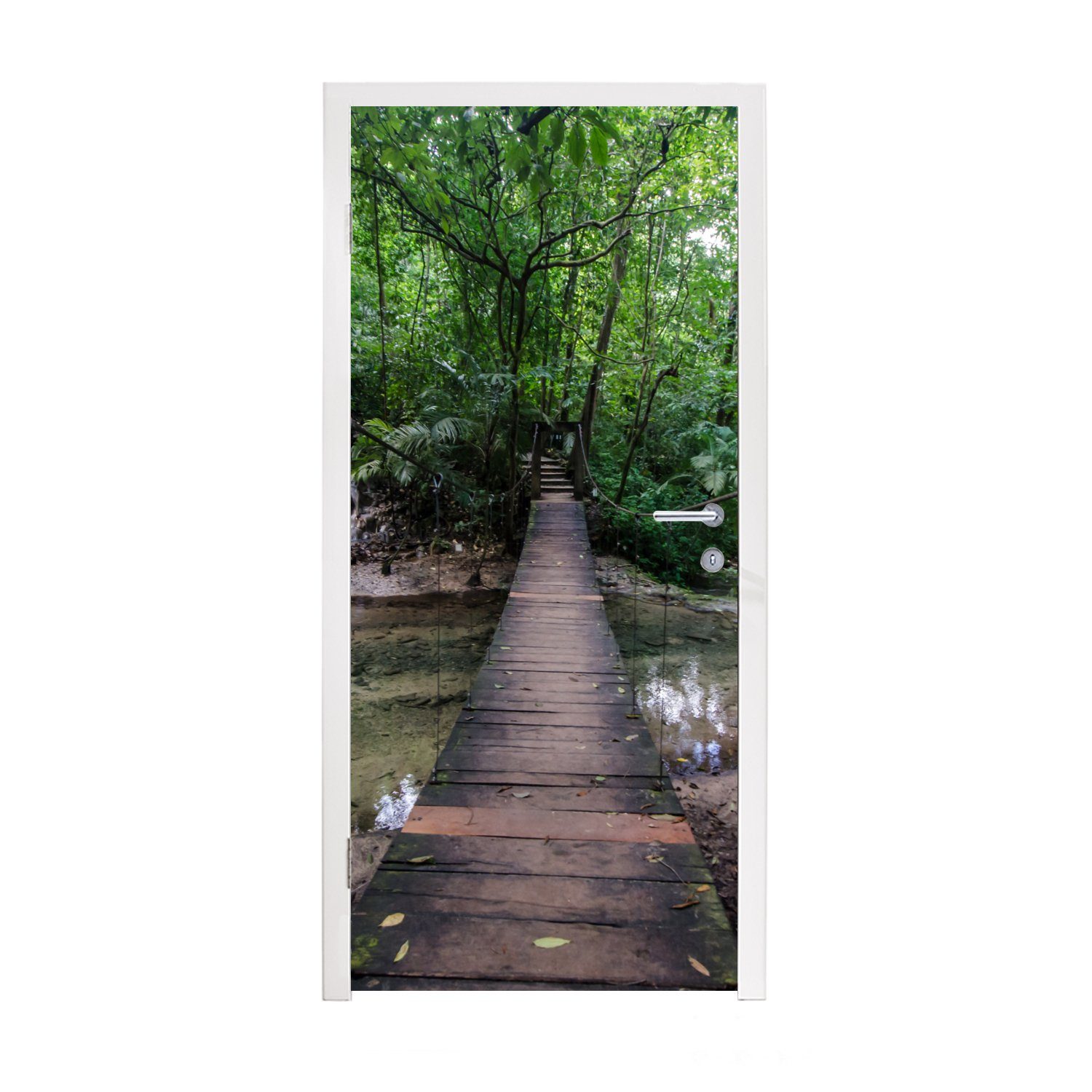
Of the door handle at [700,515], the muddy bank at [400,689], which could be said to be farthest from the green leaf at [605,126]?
the muddy bank at [400,689]

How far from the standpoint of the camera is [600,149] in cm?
143

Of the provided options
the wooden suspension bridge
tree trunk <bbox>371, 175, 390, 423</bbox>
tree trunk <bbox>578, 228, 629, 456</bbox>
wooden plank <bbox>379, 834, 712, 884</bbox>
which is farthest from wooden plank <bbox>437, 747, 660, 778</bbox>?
tree trunk <bbox>371, 175, 390, 423</bbox>

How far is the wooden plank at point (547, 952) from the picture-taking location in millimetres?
1396

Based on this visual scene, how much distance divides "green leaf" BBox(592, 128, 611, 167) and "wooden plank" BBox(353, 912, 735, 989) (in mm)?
1686

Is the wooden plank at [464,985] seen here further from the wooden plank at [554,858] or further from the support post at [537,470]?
the support post at [537,470]

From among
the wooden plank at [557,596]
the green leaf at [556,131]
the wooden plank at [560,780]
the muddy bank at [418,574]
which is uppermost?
the green leaf at [556,131]

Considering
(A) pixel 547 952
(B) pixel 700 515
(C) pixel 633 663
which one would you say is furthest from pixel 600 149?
(A) pixel 547 952

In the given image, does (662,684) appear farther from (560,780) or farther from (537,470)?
(537,470)

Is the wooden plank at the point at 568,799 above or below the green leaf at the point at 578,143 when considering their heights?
below

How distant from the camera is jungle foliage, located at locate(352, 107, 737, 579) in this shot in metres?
1.45

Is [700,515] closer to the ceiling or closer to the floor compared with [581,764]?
closer to the ceiling
